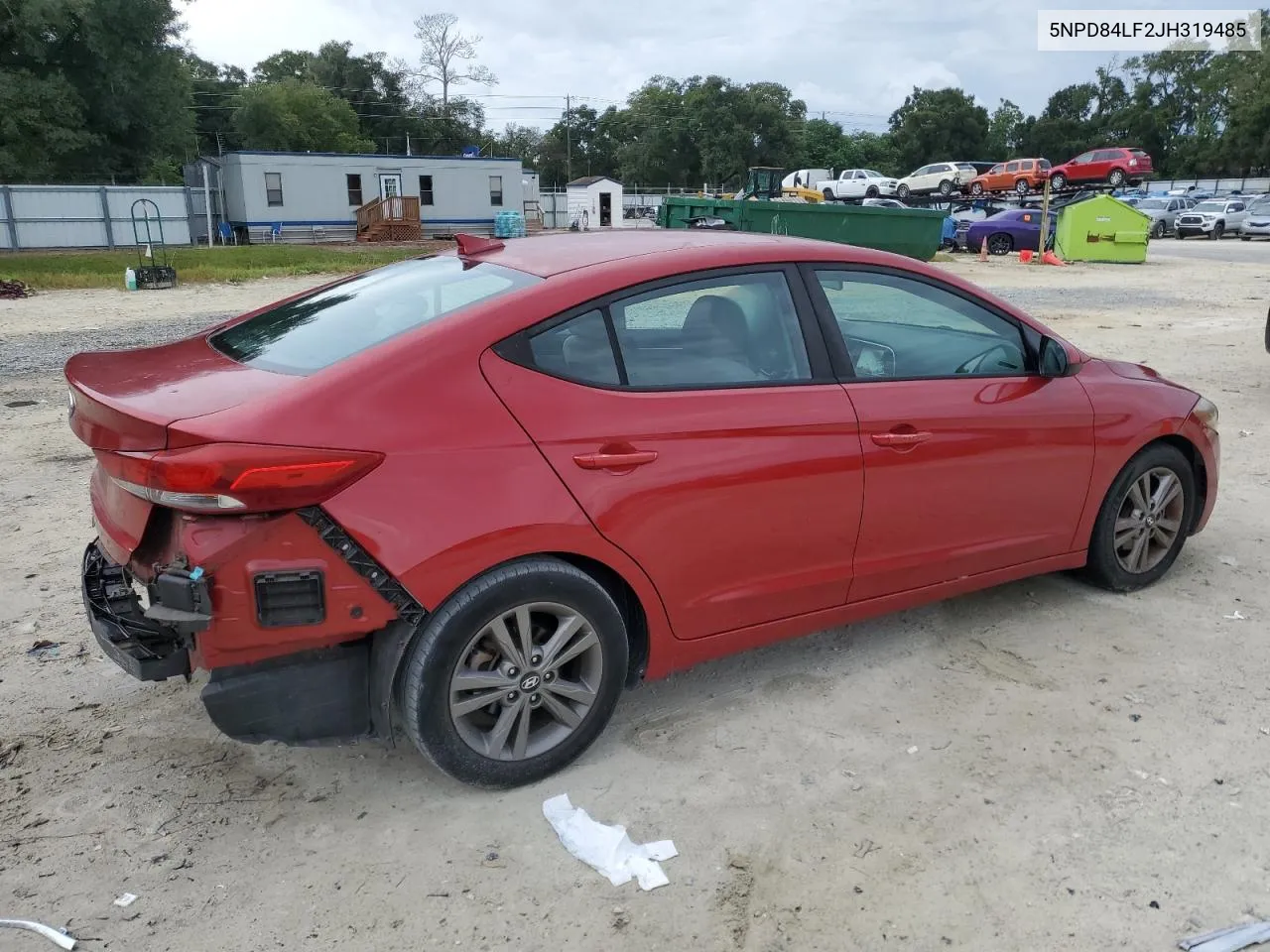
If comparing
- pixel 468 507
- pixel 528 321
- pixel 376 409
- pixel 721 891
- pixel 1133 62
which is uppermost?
pixel 1133 62

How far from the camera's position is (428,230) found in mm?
43750

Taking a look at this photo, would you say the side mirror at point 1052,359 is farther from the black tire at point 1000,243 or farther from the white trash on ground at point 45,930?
the black tire at point 1000,243

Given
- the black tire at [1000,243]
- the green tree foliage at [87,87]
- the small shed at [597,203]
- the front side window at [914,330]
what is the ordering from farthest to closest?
the small shed at [597,203]
the green tree foliage at [87,87]
the black tire at [1000,243]
the front side window at [914,330]

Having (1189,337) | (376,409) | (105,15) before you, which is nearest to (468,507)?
(376,409)

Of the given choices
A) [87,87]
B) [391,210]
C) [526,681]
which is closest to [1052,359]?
[526,681]

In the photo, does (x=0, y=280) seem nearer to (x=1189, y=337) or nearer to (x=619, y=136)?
(x=1189, y=337)

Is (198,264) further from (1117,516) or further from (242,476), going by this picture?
(242,476)

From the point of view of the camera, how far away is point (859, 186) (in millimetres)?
45219

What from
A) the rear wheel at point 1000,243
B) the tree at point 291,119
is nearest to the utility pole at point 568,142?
the tree at point 291,119

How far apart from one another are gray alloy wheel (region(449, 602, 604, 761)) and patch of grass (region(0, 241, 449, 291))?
17774 mm

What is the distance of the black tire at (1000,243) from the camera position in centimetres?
2961

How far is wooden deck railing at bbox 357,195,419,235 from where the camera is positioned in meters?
40.3

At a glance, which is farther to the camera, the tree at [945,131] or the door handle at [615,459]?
the tree at [945,131]

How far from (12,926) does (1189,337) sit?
13.4m
